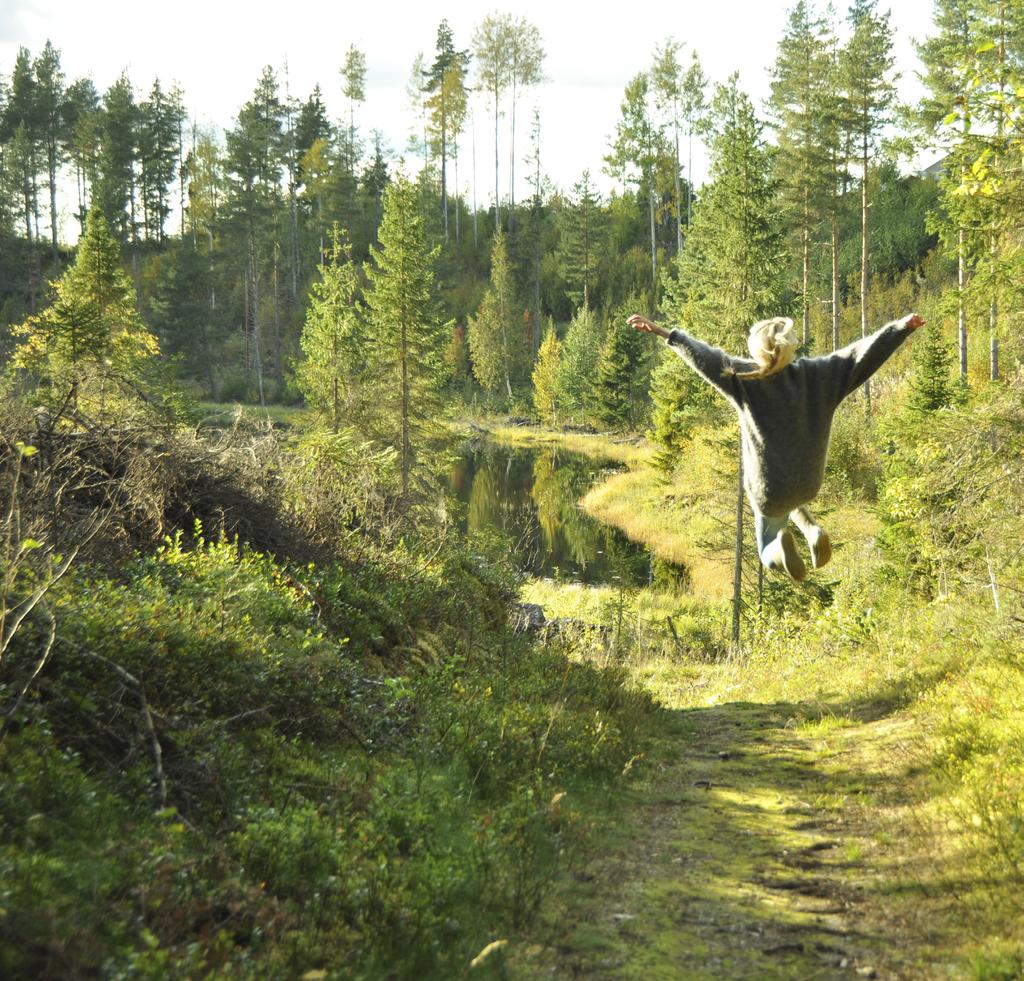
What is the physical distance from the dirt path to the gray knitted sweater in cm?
222

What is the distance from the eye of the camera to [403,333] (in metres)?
A: 25.8

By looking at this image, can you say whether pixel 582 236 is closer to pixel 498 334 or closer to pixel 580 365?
pixel 498 334

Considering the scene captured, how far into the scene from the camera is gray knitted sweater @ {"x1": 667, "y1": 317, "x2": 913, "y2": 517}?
5598mm

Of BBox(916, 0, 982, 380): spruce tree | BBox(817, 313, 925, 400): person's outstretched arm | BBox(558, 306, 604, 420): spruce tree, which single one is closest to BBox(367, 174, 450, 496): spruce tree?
BBox(916, 0, 982, 380): spruce tree

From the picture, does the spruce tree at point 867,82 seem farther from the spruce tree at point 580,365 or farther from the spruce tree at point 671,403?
the spruce tree at point 580,365

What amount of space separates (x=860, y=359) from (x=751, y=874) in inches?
129

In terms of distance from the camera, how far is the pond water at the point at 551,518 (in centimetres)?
2464

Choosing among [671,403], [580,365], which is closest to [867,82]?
[671,403]

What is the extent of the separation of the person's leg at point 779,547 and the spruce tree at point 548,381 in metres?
49.8

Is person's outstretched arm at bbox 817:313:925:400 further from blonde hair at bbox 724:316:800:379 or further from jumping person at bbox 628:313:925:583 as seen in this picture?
blonde hair at bbox 724:316:800:379

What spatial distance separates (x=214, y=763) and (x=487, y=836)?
149 cm

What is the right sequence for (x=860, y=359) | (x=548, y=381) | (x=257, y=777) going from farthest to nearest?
(x=548, y=381), (x=860, y=359), (x=257, y=777)

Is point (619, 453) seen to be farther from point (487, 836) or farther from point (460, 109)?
point (487, 836)

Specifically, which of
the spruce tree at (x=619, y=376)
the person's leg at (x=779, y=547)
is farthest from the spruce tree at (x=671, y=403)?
the person's leg at (x=779, y=547)
